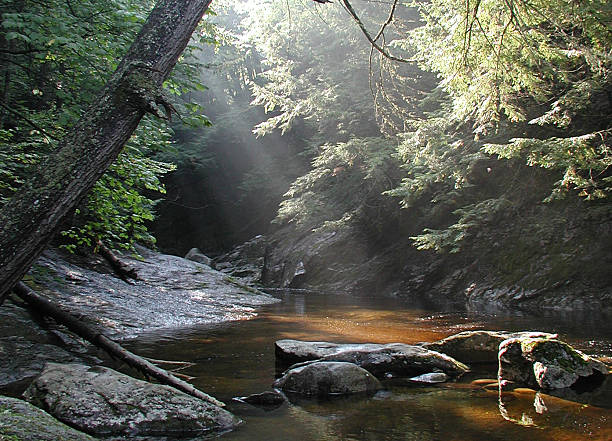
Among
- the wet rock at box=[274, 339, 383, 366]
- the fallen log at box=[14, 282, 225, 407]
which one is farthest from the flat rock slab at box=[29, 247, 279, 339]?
the wet rock at box=[274, 339, 383, 366]

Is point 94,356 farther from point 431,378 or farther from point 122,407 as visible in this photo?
point 431,378

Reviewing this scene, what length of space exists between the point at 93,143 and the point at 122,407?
2227mm

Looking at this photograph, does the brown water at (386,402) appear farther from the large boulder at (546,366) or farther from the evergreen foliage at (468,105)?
the evergreen foliage at (468,105)

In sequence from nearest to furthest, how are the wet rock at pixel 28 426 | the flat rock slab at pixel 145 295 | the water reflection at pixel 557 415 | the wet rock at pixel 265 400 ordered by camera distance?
the wet rock at pixel 28 426
the water reflection at pixel 557 415
the wet rock at pixel 265 400
the flat rock slab at pixel 145 295

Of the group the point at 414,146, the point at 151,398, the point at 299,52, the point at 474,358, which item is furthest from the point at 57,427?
the point at 299,52

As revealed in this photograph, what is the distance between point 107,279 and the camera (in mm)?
10578

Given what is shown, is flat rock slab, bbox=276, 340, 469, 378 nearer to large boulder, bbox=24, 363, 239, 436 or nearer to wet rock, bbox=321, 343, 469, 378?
wet rock, bbox=321, 343, 469, 378

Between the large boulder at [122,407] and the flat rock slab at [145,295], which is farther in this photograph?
the flat rock slab at [145,295]

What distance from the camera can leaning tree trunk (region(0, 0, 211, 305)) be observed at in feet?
8.43

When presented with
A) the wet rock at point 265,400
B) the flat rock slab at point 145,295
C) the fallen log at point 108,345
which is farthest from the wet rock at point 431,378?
the flat rock slab at point 145,295

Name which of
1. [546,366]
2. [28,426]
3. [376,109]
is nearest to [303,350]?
[546,366]

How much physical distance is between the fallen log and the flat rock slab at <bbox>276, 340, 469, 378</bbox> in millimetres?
1832

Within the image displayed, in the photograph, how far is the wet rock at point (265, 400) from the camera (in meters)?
4.50

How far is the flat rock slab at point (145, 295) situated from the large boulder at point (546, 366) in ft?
15.3
